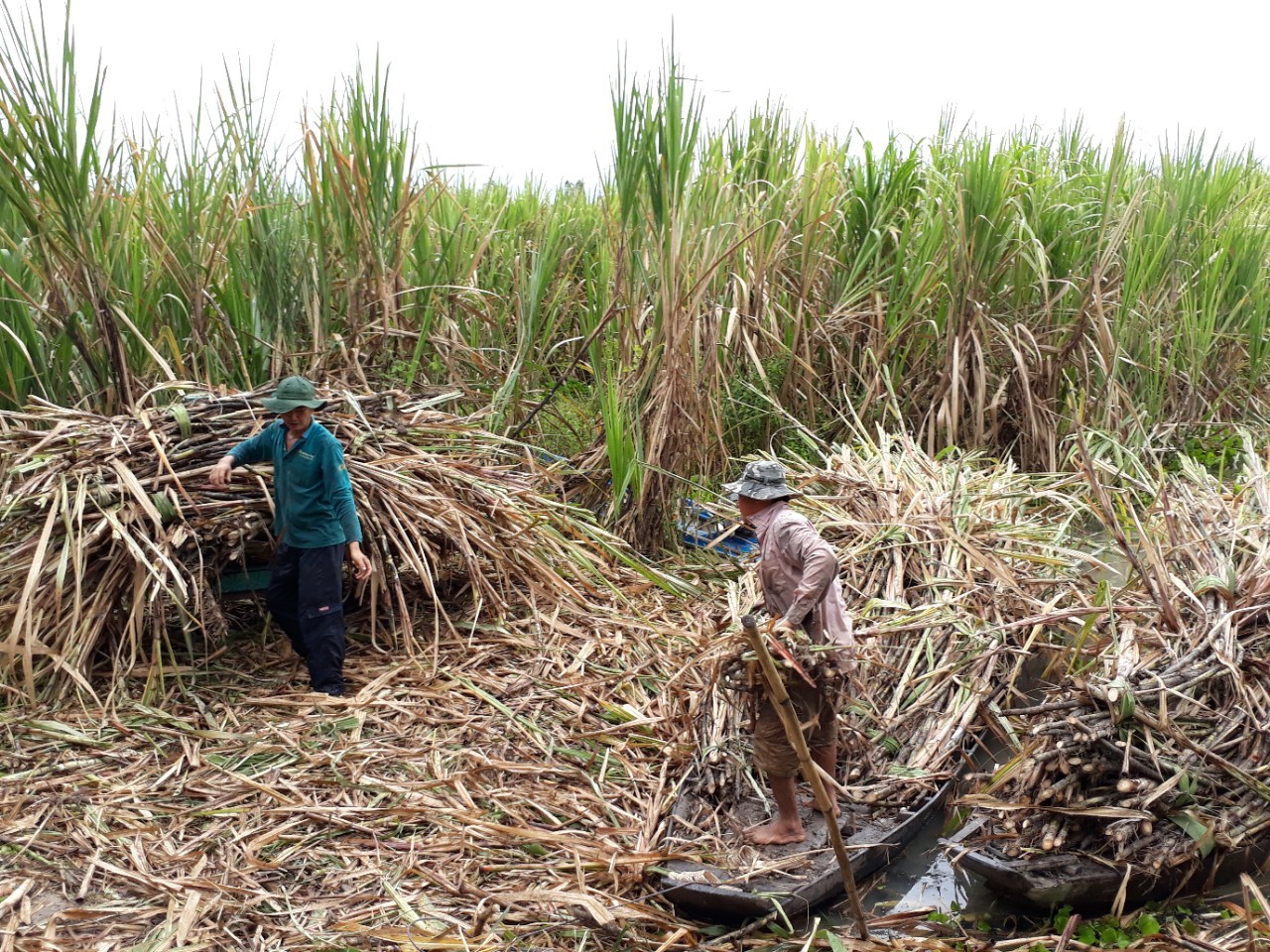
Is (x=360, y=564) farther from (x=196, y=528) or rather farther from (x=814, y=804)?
(x=814, y=804)

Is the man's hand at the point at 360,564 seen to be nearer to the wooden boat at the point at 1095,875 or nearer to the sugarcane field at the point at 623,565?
the sugarcane field at the point at 623,565

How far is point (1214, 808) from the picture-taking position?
323 centimetres

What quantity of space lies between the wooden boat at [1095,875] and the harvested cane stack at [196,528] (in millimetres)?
2415

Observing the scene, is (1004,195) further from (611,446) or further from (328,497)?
(328,497)

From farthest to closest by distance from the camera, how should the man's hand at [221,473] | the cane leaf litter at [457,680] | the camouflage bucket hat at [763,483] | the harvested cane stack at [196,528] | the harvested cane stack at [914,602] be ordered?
1. the man's hand at [221,473]
2. the harvested cane stack at [196,528]
3. the harvested cane stack at [914,602]
4. the camouflage bucket hat at [763,483]
5. the cane leaf litter at [457,680]

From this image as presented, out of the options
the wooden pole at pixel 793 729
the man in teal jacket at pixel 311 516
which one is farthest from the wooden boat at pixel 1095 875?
the man in teal jacket at pixel 311 516

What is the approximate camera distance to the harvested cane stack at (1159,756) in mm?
3158

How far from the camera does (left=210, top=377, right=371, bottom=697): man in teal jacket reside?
4.38 metres

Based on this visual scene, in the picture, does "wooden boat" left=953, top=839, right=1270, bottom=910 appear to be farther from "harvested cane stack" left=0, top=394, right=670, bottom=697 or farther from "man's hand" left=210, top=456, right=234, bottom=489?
"man's hand" left=210, top=456, right=234, bottom=489

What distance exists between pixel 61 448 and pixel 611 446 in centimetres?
232

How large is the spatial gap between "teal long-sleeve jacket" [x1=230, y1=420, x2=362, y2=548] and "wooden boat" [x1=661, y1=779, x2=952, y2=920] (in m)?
1.70

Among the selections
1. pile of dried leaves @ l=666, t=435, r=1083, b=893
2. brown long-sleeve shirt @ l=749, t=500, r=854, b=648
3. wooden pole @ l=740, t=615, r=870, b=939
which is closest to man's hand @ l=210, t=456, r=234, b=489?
pile of dried leaves @ l=666, t=435, r=1083, b=893

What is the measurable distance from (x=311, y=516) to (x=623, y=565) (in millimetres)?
1749

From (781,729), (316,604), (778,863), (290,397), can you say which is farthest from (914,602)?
(290,397)
